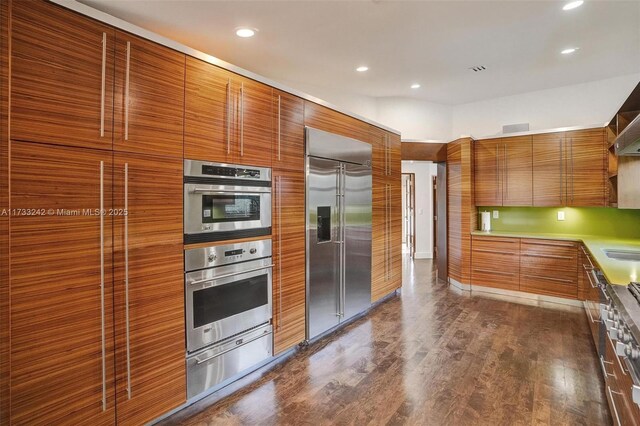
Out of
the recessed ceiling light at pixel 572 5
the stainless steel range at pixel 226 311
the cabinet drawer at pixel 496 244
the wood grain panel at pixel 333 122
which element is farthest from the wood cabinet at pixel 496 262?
the stainless steel range at pixel 226 311

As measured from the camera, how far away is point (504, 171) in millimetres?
5133

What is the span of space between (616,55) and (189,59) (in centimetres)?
468

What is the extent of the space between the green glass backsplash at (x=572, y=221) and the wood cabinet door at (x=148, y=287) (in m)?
5.02

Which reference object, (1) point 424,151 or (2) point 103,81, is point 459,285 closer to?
(1) point 424,151

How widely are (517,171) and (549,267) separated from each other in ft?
4.73

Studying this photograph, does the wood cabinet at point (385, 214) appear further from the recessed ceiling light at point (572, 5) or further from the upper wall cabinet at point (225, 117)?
the recessed ceiling light at point (572, 5)

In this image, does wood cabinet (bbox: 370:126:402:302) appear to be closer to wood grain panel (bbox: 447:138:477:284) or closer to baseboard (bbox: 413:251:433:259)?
wood grain panel (bbox: 447:138:477:284)

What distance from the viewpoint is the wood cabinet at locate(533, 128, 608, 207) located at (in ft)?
14.7

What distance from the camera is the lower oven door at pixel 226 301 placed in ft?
7.32

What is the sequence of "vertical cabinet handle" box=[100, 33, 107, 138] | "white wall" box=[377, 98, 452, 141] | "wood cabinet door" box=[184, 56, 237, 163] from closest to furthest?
1. "vertical cabinet handle" box=[100, 33, 107, 138]
2. "wood cabinet door" box=[184, 56, 237, 163]
3. "white wall" box=[377, 98, 452, 141]

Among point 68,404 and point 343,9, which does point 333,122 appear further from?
point 68,404

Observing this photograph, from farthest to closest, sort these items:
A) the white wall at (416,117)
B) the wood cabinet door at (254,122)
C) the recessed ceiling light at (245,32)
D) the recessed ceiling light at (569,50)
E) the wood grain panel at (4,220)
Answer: the white wall at (416,117) → the recessed ceiling light at (569,50) → the recessed ceiling light at (245,32) → the wood cabinet door at (254,122) → the wood grain panel at (4,220)

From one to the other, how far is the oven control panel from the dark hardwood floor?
3.13 feet

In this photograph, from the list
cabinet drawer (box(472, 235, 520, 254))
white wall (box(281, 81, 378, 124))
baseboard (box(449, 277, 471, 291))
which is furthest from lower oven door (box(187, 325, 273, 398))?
cabinet drawer (box(472, 235, 520, 254))
